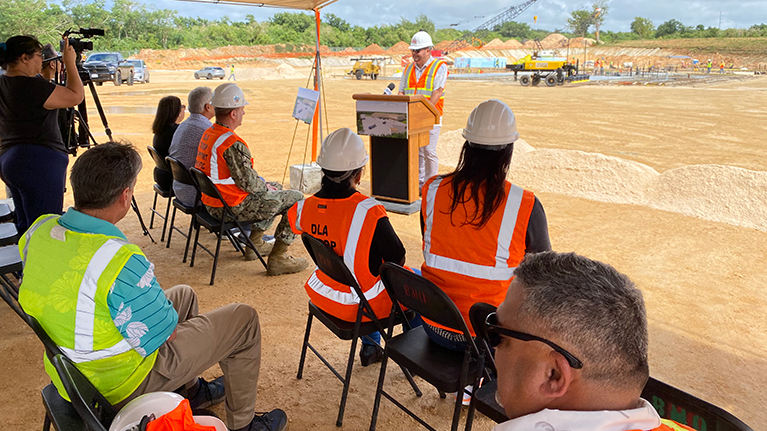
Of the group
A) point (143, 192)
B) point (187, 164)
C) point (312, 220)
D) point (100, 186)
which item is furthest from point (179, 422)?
point (143, 192)

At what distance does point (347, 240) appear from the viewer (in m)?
2.60

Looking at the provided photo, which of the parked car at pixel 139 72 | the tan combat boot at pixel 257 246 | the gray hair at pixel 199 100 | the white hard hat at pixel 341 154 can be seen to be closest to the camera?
the white hard hat at pixel 341 154

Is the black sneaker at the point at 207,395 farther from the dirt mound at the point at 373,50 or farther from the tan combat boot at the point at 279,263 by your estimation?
the dirt mound at the point at 373,50

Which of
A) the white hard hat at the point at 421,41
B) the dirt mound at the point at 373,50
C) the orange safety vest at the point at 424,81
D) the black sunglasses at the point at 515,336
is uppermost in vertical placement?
the dirt mound at the point at 373,50

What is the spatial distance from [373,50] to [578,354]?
70.3 m

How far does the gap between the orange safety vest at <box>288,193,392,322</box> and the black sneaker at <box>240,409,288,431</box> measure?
22.1 inches

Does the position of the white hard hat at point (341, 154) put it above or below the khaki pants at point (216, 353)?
above

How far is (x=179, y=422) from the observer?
1.47 m

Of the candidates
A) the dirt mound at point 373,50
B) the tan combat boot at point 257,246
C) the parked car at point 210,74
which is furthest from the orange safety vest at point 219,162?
the dirt mound at point 373,50

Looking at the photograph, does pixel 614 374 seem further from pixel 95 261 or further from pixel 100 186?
pixel 100 186

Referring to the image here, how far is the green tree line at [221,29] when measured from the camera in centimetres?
3731

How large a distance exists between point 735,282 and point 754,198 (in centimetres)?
239

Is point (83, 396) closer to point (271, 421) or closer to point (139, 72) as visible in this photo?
point (271, 421)

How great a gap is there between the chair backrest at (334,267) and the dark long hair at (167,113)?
335 cm
